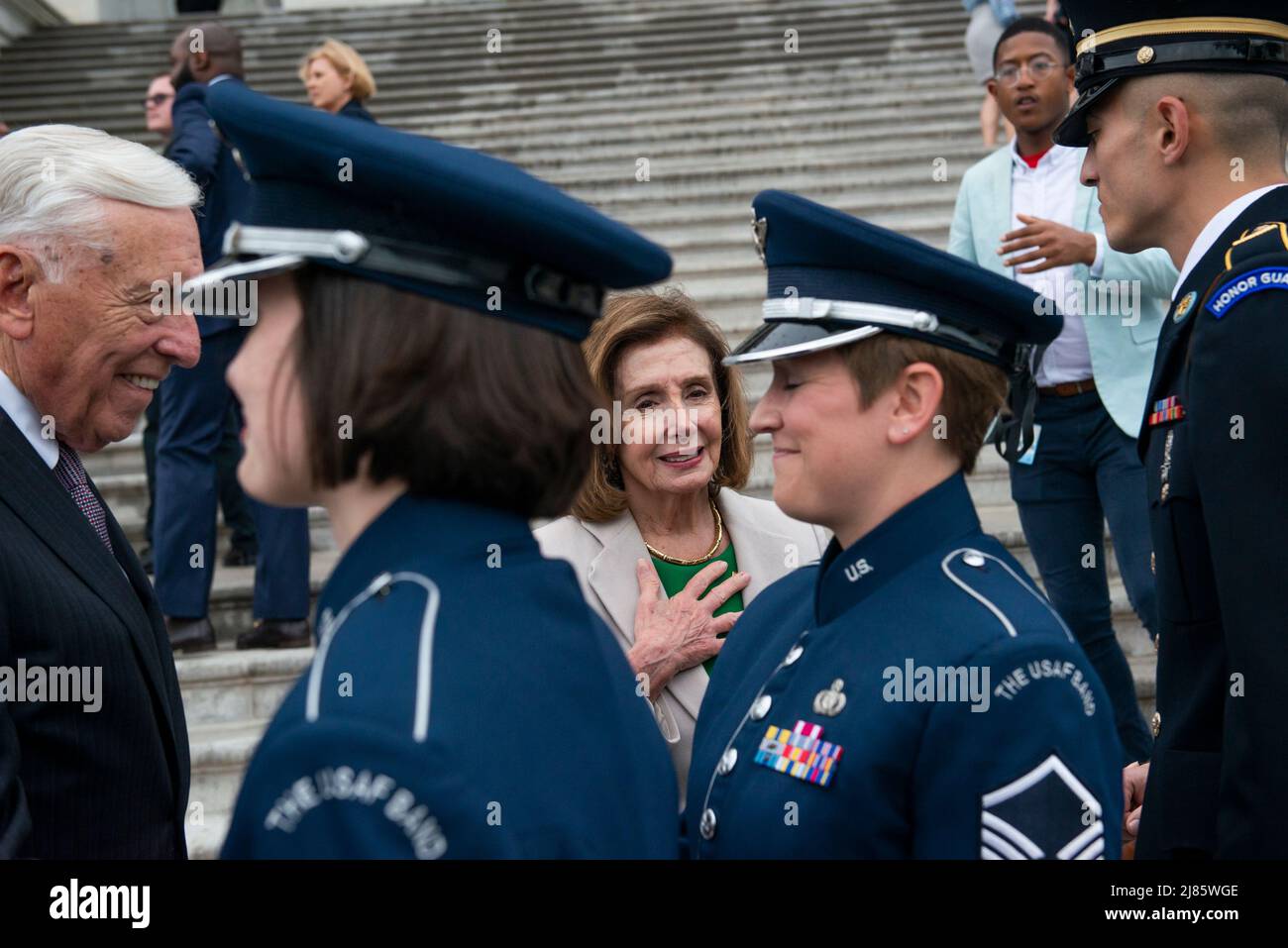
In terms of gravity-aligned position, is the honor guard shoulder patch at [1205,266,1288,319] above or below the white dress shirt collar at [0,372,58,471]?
above

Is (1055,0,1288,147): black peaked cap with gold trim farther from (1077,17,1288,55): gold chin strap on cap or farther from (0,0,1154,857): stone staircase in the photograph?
(0,0,1154,857): stone staircase

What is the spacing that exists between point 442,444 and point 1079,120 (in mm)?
1482

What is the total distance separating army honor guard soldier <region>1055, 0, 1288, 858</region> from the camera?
2027 mm

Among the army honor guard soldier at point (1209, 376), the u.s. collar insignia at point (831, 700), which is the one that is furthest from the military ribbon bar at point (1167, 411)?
the u.s. collar insignia at point (831, 700)

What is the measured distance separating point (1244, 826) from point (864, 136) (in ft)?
24.7

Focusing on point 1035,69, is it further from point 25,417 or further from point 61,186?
point 25,417

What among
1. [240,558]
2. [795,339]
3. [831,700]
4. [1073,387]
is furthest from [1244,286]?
[240,558]

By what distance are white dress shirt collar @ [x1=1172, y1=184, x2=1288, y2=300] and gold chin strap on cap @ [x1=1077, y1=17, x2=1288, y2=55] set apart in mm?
240

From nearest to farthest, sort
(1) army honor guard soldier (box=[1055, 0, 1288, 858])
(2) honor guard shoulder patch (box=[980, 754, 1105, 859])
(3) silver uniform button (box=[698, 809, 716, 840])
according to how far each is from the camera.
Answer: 1. (2) honor guard shoulder patch (box=[980, 754, 1105, 859])
2. (3) silver uniform button (box=[698, 809, 716, 840])
3. (1) army honor guard soldier (box=[1055, 0, 1288, 858])

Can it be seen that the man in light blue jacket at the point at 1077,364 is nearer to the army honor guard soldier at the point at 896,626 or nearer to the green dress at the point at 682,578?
the green dress at the point at 682,578

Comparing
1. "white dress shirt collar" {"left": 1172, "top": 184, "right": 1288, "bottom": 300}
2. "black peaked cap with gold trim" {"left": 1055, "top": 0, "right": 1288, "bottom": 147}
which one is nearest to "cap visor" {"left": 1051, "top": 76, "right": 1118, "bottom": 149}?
"black peaked cap with gold trim" {"left": 1055, "top": 0, "right": 1288, "bottom": 147}

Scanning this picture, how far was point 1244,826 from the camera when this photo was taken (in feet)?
6.61

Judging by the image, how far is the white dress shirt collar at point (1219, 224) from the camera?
2271mm
